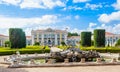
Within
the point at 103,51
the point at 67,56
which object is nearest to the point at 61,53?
the point at 67,56

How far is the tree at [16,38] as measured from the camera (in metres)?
45.4

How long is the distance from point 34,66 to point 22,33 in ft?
96.3

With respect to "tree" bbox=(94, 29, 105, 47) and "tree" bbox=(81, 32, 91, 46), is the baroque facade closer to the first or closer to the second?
"tree" bbox=(81, 32, 91, 46)

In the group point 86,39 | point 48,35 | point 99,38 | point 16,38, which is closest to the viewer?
point 16,38

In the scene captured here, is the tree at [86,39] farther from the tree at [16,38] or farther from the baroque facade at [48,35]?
the baroque facade at [48,35]

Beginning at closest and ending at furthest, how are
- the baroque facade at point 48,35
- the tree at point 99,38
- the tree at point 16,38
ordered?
the tree at point 16,38
the tree at point 99,38
the baroque facade at point 48,35

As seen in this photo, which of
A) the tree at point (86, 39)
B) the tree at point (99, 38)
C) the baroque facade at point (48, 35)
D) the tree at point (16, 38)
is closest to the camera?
the tree at point (16, 38)

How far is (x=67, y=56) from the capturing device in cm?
2356

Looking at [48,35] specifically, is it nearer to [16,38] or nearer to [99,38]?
[99,38]

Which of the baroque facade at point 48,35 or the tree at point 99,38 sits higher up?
the baroque facade at point 48,35

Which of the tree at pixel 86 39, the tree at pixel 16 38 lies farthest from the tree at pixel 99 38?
the tree at pixel 16 38

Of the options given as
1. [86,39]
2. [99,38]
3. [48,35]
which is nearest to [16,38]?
[86,39]

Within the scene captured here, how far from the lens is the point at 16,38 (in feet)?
150

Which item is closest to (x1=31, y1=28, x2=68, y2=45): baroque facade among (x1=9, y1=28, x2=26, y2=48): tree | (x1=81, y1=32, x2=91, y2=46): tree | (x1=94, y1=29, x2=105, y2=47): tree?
(x1=81, y1=32, x2=91, y2=46): tree
